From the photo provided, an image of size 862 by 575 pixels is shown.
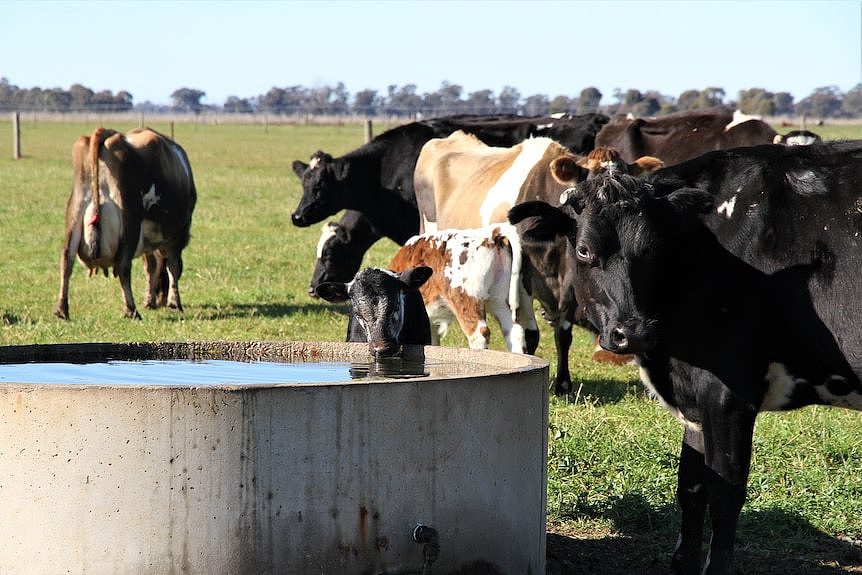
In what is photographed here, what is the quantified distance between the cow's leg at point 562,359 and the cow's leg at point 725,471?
12.9 feet


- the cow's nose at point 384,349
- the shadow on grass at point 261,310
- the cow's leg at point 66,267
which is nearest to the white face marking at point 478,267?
the cow's nose at point 384,349

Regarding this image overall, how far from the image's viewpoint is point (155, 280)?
41.7 ft

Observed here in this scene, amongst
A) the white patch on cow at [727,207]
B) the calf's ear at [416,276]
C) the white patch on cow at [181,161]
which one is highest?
the white patch on cow at [181,161]

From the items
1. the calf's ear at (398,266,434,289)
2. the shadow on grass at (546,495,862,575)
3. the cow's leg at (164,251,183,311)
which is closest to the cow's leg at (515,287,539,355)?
the calf's ear at (398,266,434,289)

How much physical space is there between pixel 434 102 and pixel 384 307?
173281 millimetres

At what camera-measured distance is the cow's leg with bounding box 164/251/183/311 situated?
12453 mm

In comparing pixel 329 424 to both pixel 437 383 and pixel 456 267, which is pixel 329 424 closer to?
pixel 437 383

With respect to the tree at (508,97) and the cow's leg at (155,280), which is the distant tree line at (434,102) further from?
the cow's leg at (155,280)

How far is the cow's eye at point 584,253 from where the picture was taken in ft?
15.7

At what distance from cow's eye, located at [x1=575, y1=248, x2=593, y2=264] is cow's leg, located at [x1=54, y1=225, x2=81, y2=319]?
7651 millimetres

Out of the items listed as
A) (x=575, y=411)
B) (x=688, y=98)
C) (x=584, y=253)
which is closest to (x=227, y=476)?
(x=584, y=253)

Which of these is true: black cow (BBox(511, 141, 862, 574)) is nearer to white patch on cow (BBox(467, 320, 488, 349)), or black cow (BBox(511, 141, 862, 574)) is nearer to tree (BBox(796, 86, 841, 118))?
white patch on cow (BBox(467, 320, 488, 349))

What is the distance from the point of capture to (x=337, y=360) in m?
5.65

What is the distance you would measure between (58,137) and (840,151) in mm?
48099
